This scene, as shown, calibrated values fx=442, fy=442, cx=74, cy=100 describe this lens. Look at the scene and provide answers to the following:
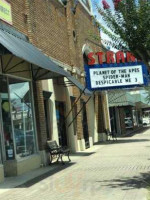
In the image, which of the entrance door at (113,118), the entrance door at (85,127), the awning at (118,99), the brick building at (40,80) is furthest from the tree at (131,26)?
the entrance door at (113,118)

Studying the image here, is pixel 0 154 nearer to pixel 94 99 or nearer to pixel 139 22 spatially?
pixel 139 22

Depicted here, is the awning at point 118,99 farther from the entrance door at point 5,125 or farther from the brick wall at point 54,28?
the entrance door at point 5,125

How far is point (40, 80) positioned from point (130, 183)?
7.26 metres

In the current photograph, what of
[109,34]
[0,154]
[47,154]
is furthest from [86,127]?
[109,34]

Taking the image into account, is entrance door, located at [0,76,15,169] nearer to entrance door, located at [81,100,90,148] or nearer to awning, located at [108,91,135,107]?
entrance door, located at [81,100,90,148]

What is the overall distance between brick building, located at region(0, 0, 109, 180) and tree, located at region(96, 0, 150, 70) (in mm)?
964

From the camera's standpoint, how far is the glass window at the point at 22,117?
14.5 m

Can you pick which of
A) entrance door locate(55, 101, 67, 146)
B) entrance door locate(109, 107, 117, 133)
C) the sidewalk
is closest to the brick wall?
entrance door locate(55, 101, 67, 146)

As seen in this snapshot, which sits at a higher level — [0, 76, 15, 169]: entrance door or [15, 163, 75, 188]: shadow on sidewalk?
[0, 76, 15, 169]: entrance door

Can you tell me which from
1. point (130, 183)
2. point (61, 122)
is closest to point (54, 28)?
point (61, 122)

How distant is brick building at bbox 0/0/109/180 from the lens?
45.2 ft

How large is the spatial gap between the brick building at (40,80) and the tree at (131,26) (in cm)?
96

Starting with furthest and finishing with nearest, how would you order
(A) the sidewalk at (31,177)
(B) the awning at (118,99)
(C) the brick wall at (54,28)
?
(B) the awning at (118,99)
(C) the brick wall at (54,28)
(A) the sidewalk at (31,177)

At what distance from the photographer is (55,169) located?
588 inches
